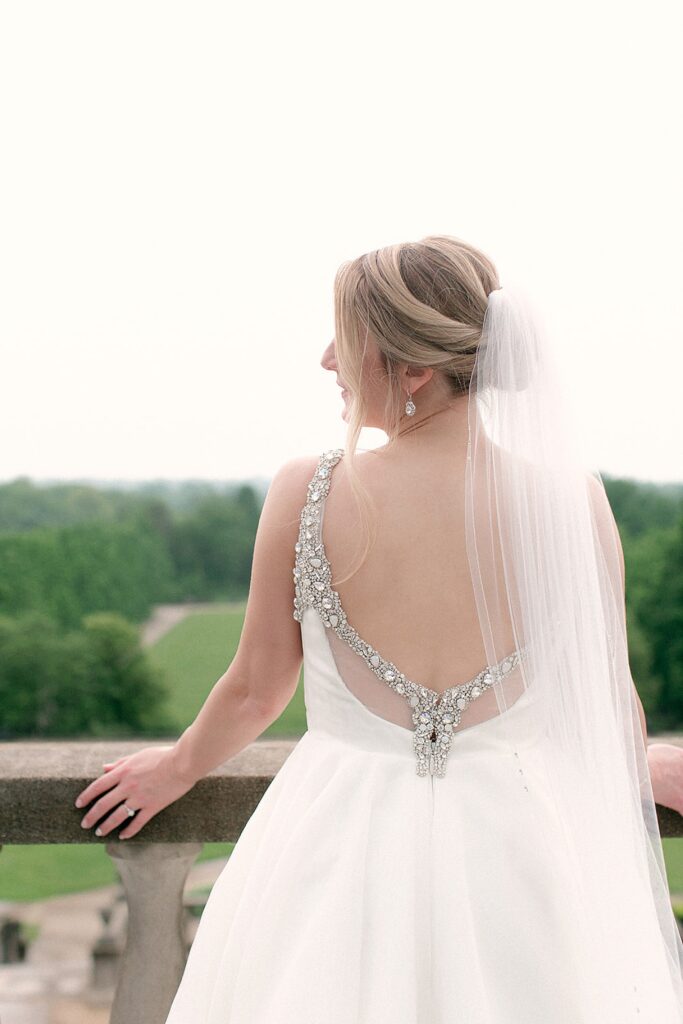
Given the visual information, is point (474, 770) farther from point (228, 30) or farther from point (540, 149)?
point (228, 30)

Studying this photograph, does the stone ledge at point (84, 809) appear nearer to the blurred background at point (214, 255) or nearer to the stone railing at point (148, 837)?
the stone railing at point (148, 837)

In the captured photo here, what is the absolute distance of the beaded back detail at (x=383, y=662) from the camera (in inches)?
63.8

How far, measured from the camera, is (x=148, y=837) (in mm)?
1950

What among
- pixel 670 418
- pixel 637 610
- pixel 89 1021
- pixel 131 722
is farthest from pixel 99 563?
pixel 89 1021

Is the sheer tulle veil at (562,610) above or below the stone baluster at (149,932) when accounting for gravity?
above

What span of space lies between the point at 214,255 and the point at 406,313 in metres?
85.8

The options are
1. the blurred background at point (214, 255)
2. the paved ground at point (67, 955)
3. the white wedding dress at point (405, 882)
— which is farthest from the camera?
the blurred background at point (214, 255)

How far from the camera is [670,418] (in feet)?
187

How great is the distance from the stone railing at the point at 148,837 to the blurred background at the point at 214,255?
27.5 metres

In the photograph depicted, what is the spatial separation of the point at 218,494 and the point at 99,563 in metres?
12.0

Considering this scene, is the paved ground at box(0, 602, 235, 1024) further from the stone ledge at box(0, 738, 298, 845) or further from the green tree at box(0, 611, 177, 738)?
the green tree at box(0, 611, 177, 738)

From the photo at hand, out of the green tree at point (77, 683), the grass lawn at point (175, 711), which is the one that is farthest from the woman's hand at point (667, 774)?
the green tree at point (77, 683)

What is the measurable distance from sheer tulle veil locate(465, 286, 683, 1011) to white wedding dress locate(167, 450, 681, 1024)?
0.02 m

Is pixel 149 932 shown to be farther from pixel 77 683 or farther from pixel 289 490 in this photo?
pixel 77 683
